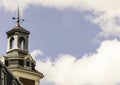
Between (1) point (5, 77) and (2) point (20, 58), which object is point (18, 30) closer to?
(2) point (20, 58)

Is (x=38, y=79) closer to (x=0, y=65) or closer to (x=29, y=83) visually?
(x=29, y=83)

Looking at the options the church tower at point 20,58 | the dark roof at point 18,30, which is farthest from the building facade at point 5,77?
the dark roof at point 18,30

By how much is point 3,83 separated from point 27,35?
1105 inches

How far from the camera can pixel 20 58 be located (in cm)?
9138

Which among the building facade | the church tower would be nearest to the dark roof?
the church tower

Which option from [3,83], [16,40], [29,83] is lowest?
[3,83]

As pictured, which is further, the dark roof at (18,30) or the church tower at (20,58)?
the dark roof at (18,30)

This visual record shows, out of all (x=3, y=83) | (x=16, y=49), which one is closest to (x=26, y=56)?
(x=16, y=49)

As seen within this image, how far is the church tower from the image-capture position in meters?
89.9

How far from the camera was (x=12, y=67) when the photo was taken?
8906 cm

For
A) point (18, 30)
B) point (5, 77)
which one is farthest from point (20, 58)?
point (5, 77)

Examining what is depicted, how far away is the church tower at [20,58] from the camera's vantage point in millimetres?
89875

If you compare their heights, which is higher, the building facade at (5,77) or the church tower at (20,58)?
the church tower at (20,58)

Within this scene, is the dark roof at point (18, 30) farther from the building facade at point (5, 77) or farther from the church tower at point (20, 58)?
the building facade at point (5, 77)
